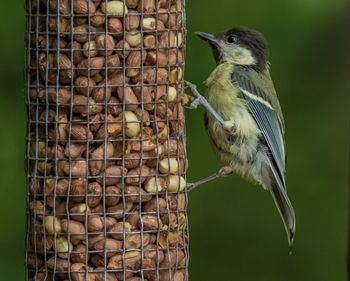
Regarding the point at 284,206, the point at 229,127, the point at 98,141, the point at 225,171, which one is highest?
the point at 98,141

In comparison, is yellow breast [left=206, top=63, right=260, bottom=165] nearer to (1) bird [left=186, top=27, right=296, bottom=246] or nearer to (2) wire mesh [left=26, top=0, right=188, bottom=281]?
(1) bird [left=186, top=27, right=296, bottom=246]

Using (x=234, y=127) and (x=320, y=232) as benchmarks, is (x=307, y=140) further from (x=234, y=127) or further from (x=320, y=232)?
(x=234, y=127)

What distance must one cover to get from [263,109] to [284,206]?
1.85 ft

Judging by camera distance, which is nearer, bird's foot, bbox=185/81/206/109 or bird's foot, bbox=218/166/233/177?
bird's foot, bbox=185/81/206/109

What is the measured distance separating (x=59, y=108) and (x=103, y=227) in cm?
56

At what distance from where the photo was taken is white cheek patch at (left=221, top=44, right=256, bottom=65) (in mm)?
6184

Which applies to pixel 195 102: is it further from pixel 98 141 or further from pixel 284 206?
pixel 98 141

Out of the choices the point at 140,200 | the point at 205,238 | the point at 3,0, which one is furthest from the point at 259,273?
the point at 140,200

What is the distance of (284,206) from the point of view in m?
6.02

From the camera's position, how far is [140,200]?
4.68m

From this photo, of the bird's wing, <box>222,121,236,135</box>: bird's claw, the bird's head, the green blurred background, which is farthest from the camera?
the green blurred background

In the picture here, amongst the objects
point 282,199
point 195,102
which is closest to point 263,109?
point 282,199

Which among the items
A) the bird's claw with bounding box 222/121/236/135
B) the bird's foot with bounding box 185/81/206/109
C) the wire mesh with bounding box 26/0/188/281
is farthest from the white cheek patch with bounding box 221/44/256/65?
the wire mesh with bounding box 26/0/188/281

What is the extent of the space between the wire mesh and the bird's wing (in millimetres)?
1296
